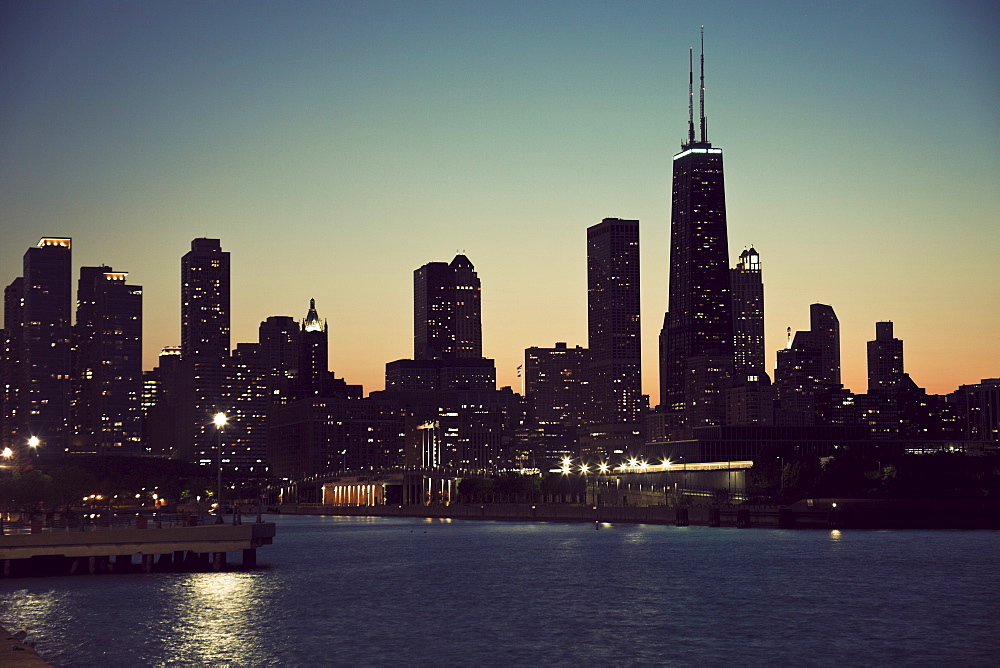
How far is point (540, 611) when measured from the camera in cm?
8706

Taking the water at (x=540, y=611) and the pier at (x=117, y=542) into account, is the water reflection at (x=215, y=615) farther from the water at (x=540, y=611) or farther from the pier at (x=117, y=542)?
the pier at (x=117, y=542)

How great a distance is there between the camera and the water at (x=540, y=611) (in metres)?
67.6

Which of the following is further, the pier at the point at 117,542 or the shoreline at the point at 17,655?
the pier at the point at 117,542

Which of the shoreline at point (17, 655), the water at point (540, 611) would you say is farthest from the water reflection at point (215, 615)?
the shoreline at point (17, 655)

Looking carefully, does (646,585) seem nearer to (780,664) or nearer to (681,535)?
(780,664)

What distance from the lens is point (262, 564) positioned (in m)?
130

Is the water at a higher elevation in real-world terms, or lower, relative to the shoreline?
lower

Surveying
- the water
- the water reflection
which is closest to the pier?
the water

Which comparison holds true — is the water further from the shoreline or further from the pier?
the shoreline

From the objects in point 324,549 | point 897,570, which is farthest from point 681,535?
point 897,570

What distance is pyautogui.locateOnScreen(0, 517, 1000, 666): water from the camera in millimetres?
67562

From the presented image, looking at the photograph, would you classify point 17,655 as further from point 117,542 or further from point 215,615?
point 117,542

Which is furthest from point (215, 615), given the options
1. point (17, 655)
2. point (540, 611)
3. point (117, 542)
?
point (17, 655)

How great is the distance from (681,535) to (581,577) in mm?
71727
